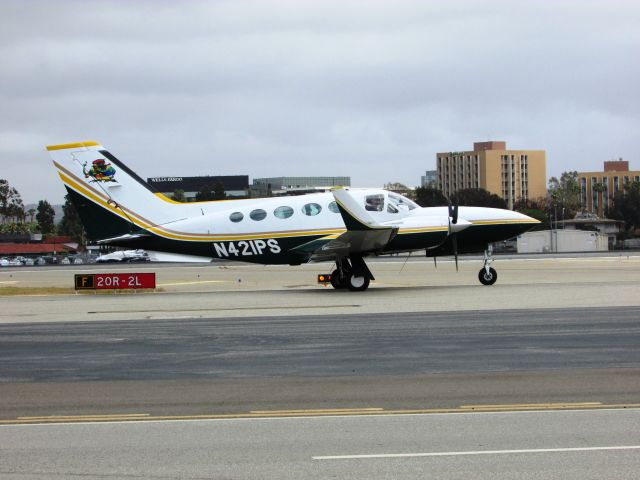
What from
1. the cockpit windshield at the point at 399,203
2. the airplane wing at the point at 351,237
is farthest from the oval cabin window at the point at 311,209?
the cockpit windshield at the point at 399,203

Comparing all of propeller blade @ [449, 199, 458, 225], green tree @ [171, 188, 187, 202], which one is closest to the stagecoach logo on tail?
propeller blade @ [449, 199, 458, 225]

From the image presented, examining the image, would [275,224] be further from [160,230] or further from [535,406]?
[535,406]

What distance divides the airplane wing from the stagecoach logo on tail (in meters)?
8.51

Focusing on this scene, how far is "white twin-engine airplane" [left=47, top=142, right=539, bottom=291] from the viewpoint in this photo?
3192cm

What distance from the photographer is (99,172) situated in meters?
34.2

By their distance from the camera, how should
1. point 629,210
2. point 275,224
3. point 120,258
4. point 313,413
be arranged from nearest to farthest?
point 313,413 < point 275,224 < point 120,258 < point 629,210

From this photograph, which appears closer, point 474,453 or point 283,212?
point 474,453

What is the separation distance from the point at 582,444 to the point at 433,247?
24.2 meters

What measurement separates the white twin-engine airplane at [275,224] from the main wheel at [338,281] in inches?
2.0

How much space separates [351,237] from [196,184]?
167 metres

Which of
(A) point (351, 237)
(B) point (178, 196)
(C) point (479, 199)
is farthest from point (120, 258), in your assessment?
(C) point (479, 199)

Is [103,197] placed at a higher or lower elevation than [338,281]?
higher

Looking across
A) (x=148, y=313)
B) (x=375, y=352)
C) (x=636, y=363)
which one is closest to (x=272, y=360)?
(x=375, y=352)

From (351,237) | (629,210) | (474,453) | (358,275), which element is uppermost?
(351,237)
